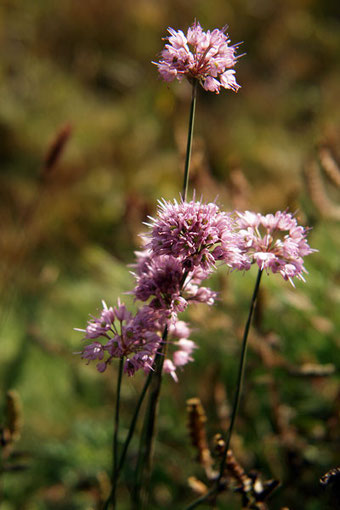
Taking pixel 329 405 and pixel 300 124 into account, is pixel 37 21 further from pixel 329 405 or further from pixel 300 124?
pixel 329 405

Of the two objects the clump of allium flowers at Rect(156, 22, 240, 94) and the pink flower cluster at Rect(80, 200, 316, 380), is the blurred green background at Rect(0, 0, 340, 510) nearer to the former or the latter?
the clump of allium flowers at Rect(156, 22, 240, 94)

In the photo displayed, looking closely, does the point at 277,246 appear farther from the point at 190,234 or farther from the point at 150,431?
the point at 150,431

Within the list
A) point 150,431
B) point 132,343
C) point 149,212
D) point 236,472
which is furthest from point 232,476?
point 149,212

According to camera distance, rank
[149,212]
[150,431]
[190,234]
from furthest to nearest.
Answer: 1. [149,212]
2. [150,431]
3. [190,234]

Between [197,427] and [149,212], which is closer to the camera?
[197,427]

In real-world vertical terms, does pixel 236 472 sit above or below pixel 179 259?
below

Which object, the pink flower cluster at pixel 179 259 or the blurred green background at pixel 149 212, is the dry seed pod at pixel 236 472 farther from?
the pink flower cluster at pixel 179 259

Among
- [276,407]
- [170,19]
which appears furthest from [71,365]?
[170,19]
